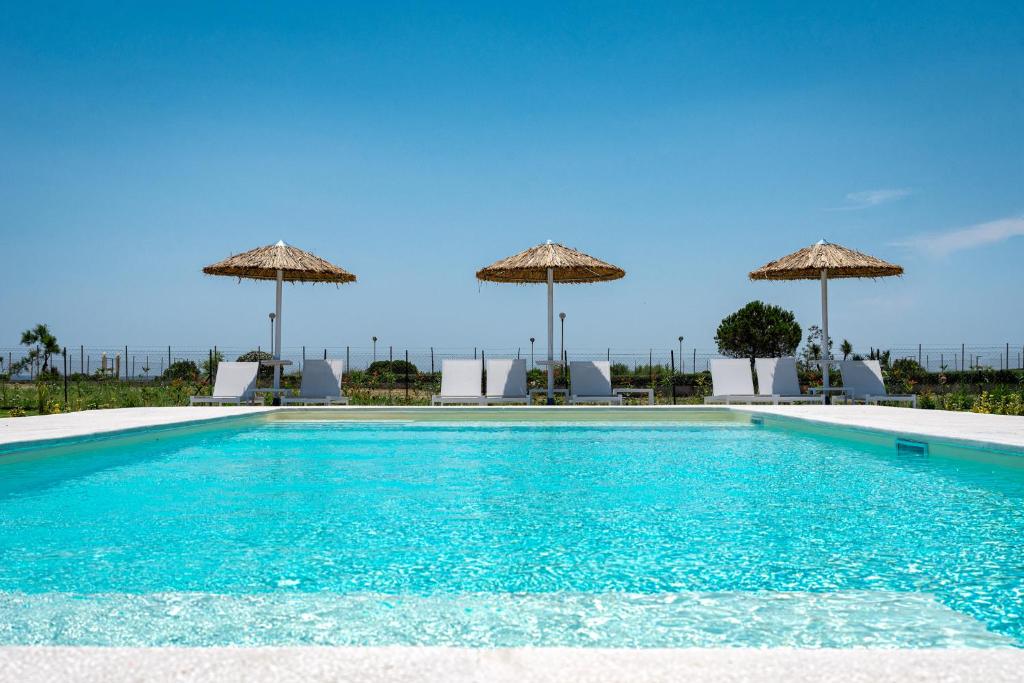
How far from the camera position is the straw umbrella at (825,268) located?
1228cm

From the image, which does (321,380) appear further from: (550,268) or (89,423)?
(89,423)

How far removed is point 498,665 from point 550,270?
11.0 metres

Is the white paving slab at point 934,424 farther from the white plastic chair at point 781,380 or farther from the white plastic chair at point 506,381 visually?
the white plastic chair at point 506,381

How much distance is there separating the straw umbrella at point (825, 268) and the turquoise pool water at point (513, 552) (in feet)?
22.7

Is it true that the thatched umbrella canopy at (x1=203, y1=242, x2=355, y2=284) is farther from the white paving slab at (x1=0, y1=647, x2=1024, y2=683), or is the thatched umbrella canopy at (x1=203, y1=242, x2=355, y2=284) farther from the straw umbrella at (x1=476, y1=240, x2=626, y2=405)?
the white paving slab at (x1=0, y1=647, x2=1024, y2=683)

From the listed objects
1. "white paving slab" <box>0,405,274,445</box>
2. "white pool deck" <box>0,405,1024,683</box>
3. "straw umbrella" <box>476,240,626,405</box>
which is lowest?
"white pool deck" <box>0,405,1024,683</box>

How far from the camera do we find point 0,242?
661 inches

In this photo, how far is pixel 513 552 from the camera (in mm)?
3059

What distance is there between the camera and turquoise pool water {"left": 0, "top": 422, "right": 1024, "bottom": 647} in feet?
7.12

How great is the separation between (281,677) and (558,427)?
7.88 meters

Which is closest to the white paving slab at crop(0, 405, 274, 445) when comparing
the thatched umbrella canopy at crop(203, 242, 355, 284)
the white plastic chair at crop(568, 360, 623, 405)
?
the thatched umbrella canopy at crop(203, 242, 355, 284)

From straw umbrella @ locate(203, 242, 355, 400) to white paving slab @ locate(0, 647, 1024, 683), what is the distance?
428 inches

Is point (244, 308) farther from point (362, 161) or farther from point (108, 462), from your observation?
point (108, 462)

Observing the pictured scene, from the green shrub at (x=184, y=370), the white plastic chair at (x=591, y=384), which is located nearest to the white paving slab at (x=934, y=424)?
the white plastic chair at (x=591, y=384)
